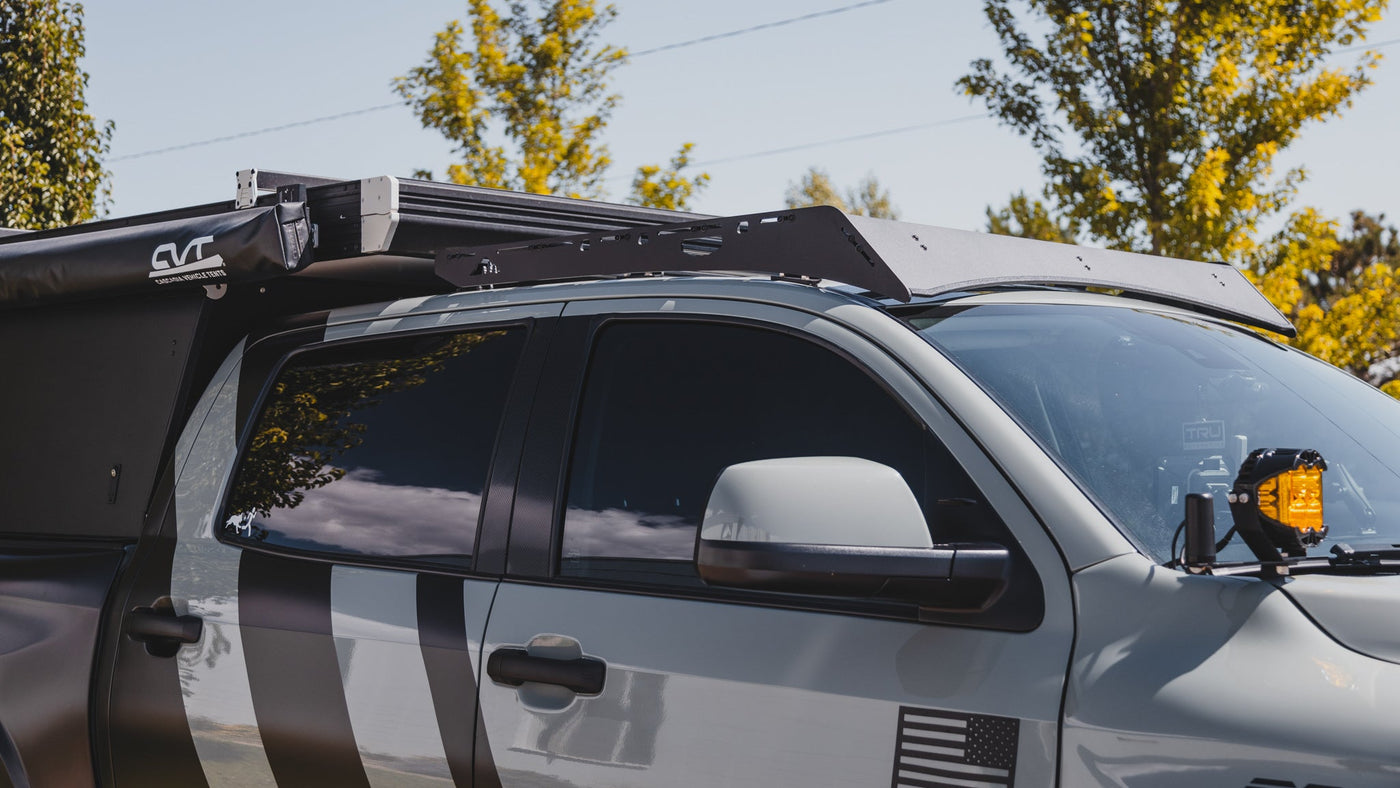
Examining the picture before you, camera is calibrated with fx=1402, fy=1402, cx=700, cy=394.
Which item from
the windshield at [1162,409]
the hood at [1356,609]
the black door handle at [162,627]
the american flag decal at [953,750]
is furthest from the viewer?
the black door handle at [162,627]

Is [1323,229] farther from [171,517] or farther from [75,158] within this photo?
[75,158]

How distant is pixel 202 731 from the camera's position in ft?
9.78

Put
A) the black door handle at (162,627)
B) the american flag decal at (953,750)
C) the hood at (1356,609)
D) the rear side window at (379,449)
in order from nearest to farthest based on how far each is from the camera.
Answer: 1. the hood at (1356,609)
2. the american flag decal at (953,750)
3. the rear side window at (379,449)
4. the black door handle at (162,627)

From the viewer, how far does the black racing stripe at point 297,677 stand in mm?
2736

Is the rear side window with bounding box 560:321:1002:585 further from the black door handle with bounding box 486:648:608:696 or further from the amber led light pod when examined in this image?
the amber led light pod

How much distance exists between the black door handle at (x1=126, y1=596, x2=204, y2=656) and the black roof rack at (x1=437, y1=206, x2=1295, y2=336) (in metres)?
0.96

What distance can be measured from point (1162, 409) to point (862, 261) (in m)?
0.59

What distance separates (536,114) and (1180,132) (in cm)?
619

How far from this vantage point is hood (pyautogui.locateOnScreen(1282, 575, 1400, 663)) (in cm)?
189

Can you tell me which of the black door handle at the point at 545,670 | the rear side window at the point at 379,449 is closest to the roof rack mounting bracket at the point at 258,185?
the rear side window at the point at 379,449

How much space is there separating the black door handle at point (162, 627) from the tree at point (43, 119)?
1096 cm

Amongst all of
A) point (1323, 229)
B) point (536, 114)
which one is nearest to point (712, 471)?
point (1323, 229)

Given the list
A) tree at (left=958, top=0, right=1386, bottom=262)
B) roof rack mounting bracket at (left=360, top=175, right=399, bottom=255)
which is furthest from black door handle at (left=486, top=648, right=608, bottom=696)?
tree at (left=958, top=0, right=1386, bottom=262)

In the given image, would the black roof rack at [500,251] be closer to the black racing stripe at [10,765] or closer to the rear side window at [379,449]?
the rear side window at [379,449]
